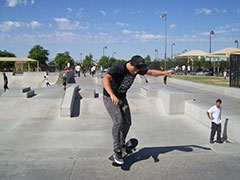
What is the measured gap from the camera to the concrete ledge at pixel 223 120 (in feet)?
17.0

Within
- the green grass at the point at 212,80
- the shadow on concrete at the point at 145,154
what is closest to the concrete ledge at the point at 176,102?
the shadow on concrete at the point at 145,154

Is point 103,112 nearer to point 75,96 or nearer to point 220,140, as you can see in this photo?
point 75,96

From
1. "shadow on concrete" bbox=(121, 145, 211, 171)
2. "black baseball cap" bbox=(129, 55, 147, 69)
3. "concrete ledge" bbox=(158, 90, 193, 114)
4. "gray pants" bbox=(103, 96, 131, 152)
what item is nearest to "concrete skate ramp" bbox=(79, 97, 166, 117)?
"concrete ledge" bbox=(158, 90, 193, 114)

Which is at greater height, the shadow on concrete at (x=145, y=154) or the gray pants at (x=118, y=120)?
the gray pants at (x=118, y=120)

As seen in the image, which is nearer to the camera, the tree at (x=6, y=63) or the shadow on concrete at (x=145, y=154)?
the shadow on concrete at (x=145, y=154)

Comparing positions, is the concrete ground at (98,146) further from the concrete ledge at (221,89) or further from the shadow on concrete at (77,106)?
the concrete ledge at (221,89)

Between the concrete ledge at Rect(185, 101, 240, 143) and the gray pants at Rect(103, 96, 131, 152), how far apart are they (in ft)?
9.96

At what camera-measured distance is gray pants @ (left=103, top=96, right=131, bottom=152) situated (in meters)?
3.25

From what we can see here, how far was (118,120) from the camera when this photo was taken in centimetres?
325

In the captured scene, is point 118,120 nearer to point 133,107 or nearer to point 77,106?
point 133,107

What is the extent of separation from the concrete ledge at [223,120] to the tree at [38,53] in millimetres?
61908

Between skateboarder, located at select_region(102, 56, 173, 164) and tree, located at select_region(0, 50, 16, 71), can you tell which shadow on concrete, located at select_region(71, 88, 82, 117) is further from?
tree, located at select_region(0, 50, 16, 71)

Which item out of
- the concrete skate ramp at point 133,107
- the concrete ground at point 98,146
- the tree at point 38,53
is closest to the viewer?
the concrete ground at point 98,146

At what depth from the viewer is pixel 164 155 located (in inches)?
147
